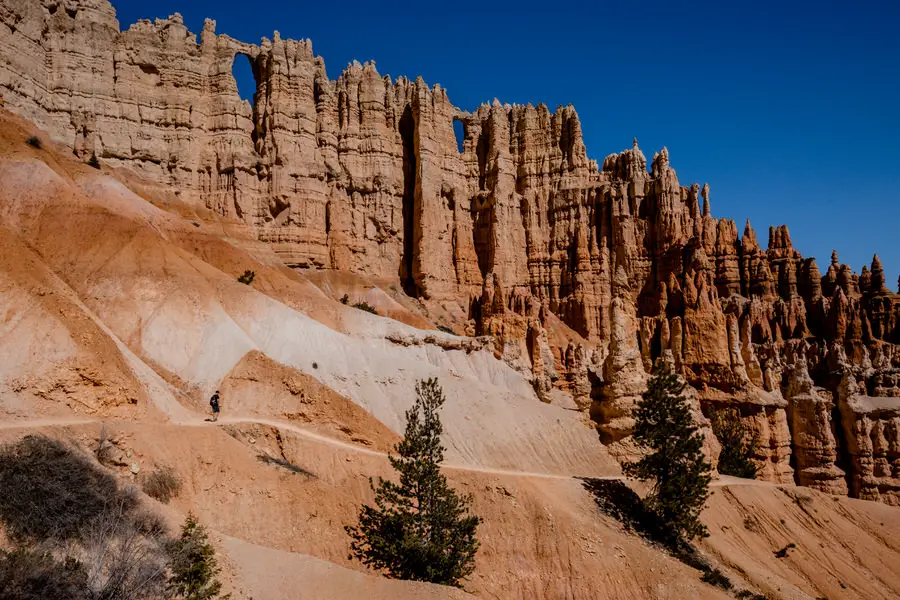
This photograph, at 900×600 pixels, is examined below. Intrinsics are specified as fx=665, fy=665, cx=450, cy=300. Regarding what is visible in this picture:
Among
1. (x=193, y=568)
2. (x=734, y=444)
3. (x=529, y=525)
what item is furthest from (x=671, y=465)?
(x=193, y=568)

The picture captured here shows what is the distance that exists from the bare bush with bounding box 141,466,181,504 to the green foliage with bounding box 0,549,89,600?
628 cm

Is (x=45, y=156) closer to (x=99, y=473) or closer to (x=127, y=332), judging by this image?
(x=127, y=332)

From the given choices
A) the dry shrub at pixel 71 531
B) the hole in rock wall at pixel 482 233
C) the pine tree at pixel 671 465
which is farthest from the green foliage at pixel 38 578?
the hole in rock wall at pixel 482 233

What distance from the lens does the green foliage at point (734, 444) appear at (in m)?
44.7

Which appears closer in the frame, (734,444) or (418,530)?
(418,530)

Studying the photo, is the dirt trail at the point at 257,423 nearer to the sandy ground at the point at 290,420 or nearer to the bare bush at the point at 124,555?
the sandy ground at the point at 290,420

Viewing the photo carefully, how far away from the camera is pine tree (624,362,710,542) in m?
30.7

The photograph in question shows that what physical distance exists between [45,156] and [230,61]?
74.3 ft

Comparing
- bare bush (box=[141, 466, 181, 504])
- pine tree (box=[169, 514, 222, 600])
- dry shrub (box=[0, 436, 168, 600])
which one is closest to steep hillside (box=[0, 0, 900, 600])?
bare bush (box=[141, 466, 181, 504])

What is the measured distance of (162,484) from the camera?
19.5m

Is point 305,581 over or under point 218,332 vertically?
under

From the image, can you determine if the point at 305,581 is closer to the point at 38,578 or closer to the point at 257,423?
the point at 38,578

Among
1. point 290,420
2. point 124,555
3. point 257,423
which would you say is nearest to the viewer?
point 124,555

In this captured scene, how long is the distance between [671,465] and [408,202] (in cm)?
4081
